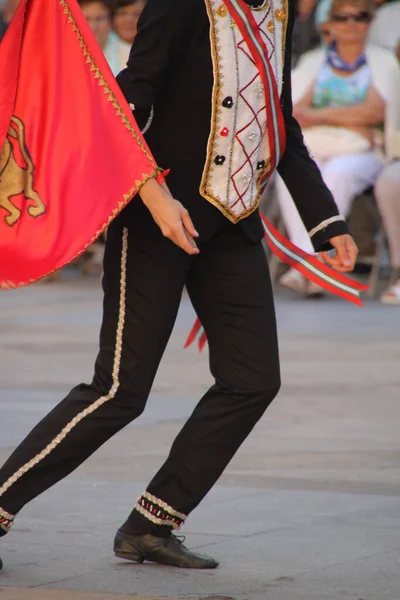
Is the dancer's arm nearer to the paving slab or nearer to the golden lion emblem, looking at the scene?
the golden lion emblem

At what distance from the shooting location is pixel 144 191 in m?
4.14

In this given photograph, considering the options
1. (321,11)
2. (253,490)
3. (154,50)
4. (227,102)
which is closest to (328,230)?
(227,102)

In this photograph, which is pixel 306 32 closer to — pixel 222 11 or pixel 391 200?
pixel 391 200

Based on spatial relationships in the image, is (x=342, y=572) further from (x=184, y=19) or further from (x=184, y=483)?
(x=184, y=19)

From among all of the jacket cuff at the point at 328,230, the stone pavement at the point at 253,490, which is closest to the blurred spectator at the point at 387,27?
the stone pavement at the point at 253,490

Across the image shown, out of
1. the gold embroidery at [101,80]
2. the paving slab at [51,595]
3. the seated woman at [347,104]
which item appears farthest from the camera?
the seated woman at [347,104]

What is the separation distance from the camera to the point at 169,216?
4074 millimetres

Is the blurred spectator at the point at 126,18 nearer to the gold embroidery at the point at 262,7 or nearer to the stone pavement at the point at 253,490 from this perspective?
the stone pavement at the point at 253,490

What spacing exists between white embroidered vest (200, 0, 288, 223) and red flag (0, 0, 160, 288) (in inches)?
11.8

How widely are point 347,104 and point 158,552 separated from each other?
805 centimetres

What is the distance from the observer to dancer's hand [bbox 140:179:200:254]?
4.07m

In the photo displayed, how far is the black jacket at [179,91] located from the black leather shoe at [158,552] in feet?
3.07

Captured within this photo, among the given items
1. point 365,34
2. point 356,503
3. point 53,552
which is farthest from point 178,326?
point 53,552

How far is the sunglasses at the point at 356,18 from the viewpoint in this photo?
39.2 ft
